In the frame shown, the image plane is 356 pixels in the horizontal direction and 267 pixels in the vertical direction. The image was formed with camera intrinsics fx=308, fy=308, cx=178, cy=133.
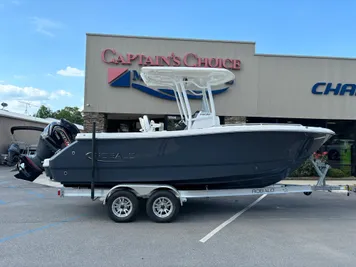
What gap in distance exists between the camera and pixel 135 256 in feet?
14.2

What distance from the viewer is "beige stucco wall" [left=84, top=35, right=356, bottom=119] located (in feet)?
44.6

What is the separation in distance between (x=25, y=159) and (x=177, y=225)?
3845mm

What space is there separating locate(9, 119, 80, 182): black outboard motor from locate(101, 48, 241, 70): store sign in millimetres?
7123

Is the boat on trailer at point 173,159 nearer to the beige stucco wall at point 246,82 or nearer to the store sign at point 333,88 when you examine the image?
the beige stucco wall at point 246,82

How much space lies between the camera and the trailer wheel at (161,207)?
6.06 metres

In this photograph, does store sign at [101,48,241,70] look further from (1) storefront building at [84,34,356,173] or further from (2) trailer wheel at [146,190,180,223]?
(2) trailer wheel at [146,190,180,223]

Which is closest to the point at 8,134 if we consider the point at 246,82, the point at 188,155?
the point at 246,82

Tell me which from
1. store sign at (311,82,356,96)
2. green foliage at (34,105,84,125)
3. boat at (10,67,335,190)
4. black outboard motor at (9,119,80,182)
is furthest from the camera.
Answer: green foliage at (34,105,84,125)

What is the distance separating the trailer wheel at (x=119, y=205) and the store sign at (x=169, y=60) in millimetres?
8687

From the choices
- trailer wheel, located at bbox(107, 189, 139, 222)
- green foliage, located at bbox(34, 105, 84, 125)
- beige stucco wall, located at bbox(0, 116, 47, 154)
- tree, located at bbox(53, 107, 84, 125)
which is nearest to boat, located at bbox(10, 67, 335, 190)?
trailer wheel, located at bbox(107, 189, 139, 222)

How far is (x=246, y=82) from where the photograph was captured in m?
14.1

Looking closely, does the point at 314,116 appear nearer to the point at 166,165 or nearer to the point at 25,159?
the point at 166,165

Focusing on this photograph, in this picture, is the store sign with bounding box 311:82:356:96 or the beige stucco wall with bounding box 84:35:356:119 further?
the store sign with bounding box 311:82:356:96

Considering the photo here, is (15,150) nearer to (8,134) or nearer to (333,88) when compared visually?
(8,134)
